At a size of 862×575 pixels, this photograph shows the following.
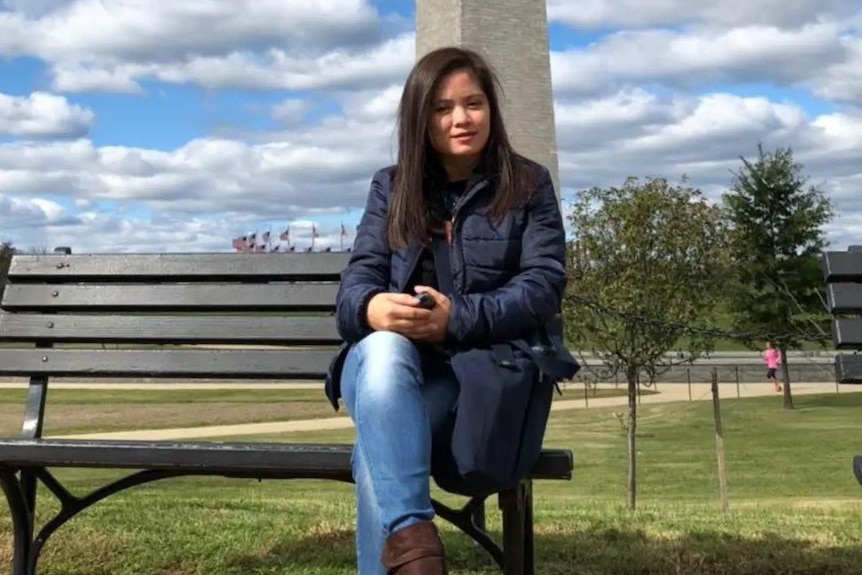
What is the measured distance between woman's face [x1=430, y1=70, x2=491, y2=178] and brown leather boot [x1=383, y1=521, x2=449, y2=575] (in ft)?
3.56

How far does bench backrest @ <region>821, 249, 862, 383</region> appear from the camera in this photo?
3.19m

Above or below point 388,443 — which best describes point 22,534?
below

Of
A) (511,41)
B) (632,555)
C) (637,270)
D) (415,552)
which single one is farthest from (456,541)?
(511,41)

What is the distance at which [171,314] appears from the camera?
3.95 meters

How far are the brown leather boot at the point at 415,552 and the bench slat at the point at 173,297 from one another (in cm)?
144

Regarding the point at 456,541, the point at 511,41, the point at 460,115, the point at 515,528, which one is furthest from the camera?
the point at 511,41

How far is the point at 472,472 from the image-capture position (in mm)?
2602

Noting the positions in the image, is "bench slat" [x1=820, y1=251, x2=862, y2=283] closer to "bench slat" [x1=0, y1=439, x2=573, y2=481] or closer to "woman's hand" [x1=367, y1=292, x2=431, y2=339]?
"bench slat" [x1=0, y1=439, x2=573, y2=481]

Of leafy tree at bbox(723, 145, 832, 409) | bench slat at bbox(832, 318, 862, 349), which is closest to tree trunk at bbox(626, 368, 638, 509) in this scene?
bench slat at bbox(832, 318, 862, 349)

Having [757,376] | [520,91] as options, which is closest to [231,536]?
[520,91]

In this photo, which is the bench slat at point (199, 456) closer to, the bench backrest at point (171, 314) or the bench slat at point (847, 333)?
the bench backrest at point (171, 314)

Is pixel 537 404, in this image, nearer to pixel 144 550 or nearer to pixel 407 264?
pixel 407 264

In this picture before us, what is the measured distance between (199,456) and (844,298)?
1882 mm

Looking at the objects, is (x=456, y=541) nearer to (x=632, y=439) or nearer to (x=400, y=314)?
(x=400, y=314)
